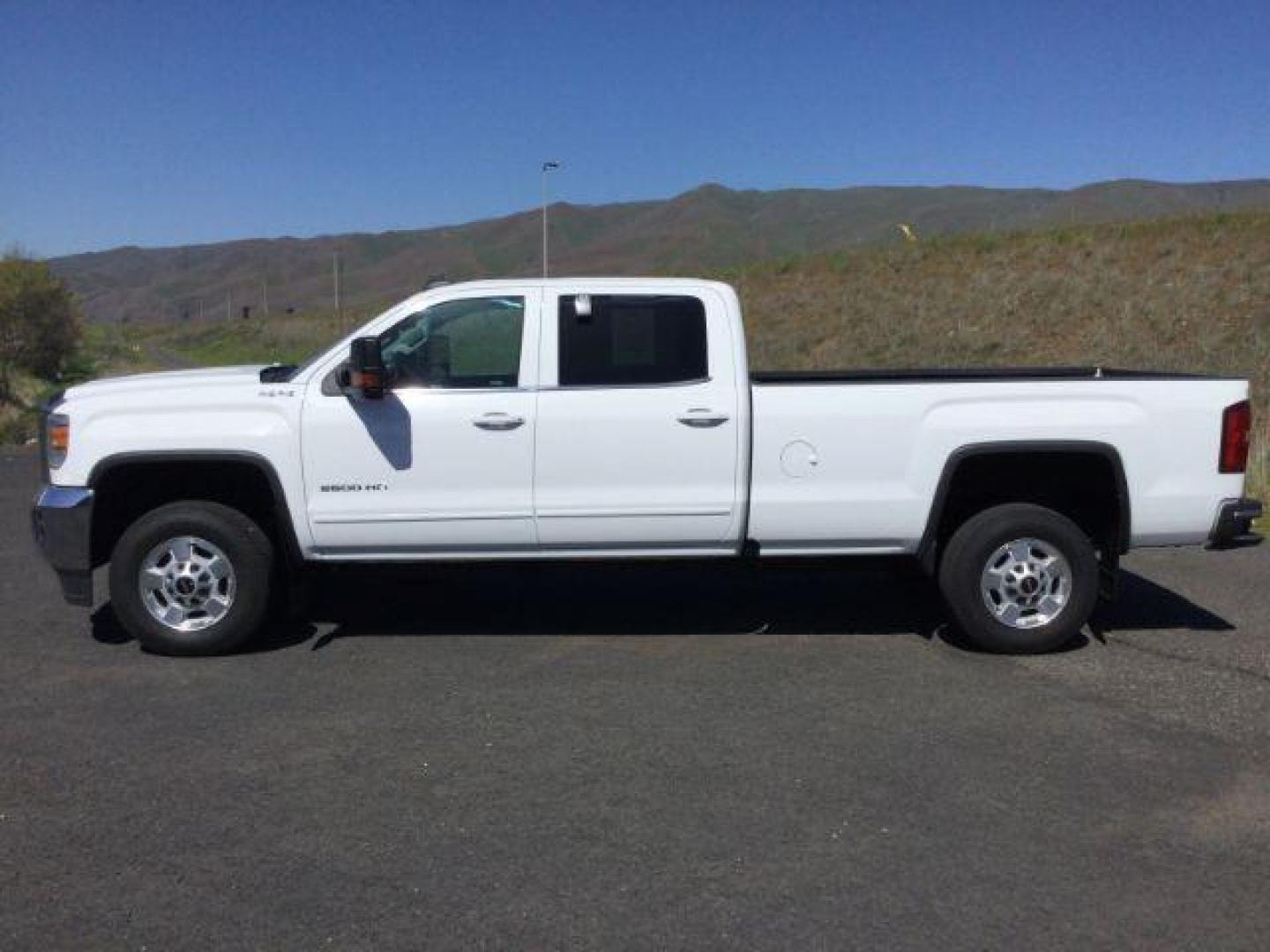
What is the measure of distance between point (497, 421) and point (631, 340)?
0.87 metres

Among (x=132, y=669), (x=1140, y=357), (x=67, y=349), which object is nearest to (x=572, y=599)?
(x=132, y=669)

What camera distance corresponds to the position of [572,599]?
8578 mm

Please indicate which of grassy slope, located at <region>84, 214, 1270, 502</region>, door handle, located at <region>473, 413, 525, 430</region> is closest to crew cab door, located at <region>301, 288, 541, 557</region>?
door handle, located at <region>473, 413, 525, 430</region>

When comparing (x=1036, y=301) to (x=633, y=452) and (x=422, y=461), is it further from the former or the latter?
(x=422, y=461)

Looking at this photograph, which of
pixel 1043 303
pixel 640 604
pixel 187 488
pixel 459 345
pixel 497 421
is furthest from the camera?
pixel 1043 303

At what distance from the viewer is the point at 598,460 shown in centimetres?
696

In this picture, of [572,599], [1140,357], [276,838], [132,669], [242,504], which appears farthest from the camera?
[1140,357]

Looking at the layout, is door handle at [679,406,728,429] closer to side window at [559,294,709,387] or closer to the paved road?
side window at [559,294,709,387]

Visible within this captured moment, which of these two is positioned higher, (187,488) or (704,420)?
(704,420)

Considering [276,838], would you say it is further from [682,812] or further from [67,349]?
[67,349]

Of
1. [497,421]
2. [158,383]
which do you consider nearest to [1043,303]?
[497,421]

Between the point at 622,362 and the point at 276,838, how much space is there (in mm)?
3302

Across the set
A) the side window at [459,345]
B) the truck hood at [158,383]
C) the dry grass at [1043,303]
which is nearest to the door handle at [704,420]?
the side window at [459,345]

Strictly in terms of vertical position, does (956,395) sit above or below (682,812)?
above
